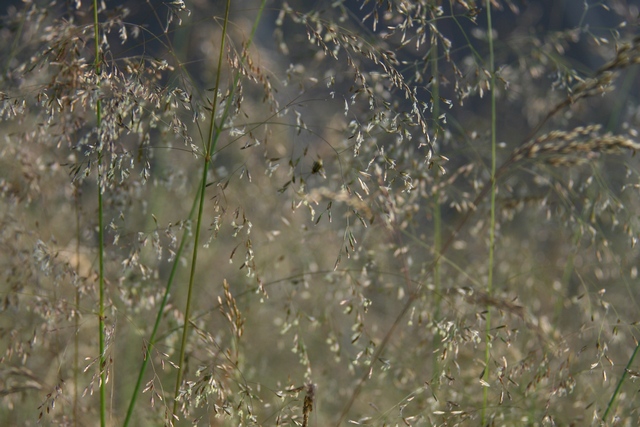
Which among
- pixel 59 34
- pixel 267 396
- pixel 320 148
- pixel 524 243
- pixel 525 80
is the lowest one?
pixel 267 396

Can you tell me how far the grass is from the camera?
1494 mm

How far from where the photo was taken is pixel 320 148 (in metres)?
3.19

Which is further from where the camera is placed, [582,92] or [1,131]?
[1,131]

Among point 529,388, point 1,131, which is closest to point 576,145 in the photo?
point 529,388

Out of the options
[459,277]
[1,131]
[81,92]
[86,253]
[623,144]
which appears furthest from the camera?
[1,131]

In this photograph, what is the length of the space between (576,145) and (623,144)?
10 cm

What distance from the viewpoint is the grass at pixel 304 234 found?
149cm

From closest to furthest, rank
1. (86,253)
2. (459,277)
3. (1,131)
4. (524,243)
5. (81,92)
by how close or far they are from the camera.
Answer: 1. (81,92)
2. (86,253)
3. (459,277)
4. (1,131)
5. (524,243)

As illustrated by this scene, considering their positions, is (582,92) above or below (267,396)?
above

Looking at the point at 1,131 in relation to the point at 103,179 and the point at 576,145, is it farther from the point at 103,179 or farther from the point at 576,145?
the point at 576,145

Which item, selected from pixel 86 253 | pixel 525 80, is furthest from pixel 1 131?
pixel 525 80

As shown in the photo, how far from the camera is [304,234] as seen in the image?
223 cm

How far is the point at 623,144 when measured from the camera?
5.40 feet

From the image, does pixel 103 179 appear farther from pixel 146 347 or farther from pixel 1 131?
pixel 1 131
